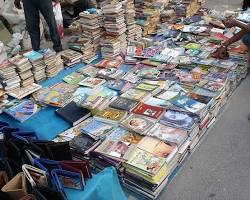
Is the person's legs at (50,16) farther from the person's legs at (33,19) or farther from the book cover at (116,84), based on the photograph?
the book cover at (116,84)

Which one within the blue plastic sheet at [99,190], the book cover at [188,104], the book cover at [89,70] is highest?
the blue plastic sheet at [99,190]

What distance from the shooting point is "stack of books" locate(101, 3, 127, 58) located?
459 cm

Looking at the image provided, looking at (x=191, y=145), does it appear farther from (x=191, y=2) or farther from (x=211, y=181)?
(x=191, y=2)

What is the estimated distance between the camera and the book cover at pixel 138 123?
3.07m

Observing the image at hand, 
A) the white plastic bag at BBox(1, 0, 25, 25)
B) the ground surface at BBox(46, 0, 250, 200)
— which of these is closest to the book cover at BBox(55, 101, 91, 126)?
the ground surface at BBox(46, 0, 250, 200)

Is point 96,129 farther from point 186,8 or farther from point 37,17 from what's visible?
point 186,8

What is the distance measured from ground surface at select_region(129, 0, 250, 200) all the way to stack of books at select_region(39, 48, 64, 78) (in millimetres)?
2118

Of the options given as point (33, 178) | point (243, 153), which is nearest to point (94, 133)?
point (33, 178)

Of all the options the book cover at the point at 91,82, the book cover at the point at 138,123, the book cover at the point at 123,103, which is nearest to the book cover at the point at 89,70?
the book cover at the point at 91,82

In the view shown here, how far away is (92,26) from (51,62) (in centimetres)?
84

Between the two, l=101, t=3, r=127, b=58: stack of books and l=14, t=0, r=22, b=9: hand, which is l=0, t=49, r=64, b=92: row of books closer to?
l=101, t=3, r=127, b=58: stack of books

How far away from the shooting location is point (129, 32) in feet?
16.1

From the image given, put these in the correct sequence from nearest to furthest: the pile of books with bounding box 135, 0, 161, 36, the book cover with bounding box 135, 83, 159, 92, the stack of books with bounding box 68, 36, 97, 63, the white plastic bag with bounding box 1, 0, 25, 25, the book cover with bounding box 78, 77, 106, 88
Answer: the book cover with bounding box 135, 83, 159, 92, the book cover with bounding box 78, 77, 106, 88, the stack of books with bounding box 68, 36, 97, 63, the pile of books with bounding box 135, 0, 161, 36, the white plastic bag with bounding box 1, 0, 25, 25

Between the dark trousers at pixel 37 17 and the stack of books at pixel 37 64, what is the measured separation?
0.79 m
